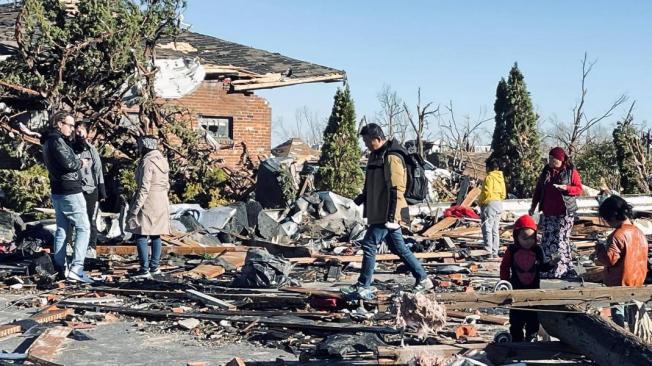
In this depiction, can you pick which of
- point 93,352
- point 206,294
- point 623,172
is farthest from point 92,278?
point 623,172

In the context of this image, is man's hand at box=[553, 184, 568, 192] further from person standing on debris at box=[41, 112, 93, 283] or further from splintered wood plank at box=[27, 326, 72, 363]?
splintered wood plank at box=[27, 326, 72, 363]

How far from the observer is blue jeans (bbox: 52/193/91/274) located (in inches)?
382

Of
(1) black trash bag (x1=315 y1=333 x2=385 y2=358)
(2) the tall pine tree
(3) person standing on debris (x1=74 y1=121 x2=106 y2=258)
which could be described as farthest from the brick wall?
(1) black trash bag (x1=315 y1=333 x2=385 y2=358)

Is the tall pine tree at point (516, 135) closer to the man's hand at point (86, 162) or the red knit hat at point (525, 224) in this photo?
the man's hand at point (86, 162)

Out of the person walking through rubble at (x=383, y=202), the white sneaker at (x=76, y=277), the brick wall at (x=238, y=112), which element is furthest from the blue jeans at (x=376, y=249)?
the brick wall at (x=238, y=112)

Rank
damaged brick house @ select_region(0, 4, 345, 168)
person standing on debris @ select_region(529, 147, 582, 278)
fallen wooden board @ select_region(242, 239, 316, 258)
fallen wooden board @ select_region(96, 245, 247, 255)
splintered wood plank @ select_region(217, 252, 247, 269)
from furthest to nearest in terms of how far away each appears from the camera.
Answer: damaged brick house @ select_region(0, 4, 345, 168) → fallen wooden board @ select_region(242, 239, 316, 258) → fallen wooden board @ select_region(96, 245, 247, 255) → splintered wood plank @ select_region(217, 252, 247, 269) → person standing on debris @ select_region(529, 147, 582, 278)

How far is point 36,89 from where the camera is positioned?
50.6 ft

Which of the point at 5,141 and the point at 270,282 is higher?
the point at 5,141

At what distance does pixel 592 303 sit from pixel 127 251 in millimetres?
8179

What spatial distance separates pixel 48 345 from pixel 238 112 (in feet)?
45.8

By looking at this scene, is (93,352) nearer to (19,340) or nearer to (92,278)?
(19,340)

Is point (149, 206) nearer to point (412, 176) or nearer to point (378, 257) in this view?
point (412, 176)

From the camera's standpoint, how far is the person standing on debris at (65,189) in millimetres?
9570

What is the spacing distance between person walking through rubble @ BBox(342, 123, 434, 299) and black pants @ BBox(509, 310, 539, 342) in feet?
7.40
